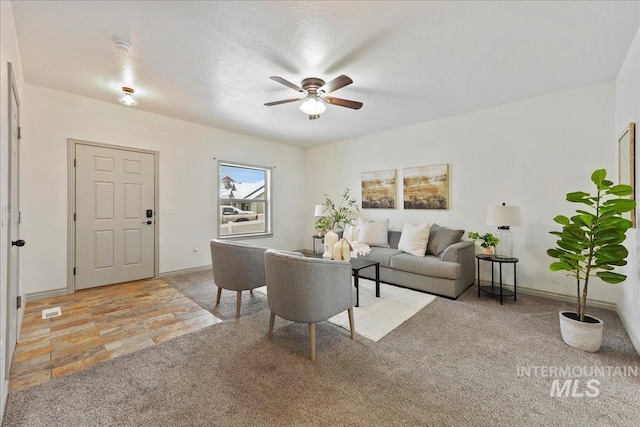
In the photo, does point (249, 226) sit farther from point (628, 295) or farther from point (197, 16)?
point (628, 295)

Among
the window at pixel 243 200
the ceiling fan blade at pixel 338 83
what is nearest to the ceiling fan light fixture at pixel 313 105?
the ceiling fan blade at pixel 338 83

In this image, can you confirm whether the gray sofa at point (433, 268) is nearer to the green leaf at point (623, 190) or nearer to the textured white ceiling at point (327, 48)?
the green leaf at point (623, 190)

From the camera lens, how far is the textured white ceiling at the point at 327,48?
1.96 m

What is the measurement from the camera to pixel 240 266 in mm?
2812

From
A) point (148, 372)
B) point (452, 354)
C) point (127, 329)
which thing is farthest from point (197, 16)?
point (452, 354)

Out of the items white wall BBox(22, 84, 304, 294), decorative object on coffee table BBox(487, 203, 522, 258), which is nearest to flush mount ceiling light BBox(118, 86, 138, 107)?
white wall BBox(22, 84, 304, 294)

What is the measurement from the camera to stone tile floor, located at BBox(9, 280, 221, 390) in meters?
2.00

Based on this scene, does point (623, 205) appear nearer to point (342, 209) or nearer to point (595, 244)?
point (595, 244)

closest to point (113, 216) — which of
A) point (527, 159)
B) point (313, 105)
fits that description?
point (313, 105)

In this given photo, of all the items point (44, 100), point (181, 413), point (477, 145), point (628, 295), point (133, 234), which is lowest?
point (181, 413)

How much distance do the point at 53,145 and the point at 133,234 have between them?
57.4 inches

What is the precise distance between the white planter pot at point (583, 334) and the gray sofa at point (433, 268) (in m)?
1.16

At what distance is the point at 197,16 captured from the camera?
6.63 feet

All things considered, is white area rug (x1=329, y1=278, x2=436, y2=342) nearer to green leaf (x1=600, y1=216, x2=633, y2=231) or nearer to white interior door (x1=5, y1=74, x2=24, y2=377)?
green leaf (x1=600, y1=216, x2=633, y2=231)
